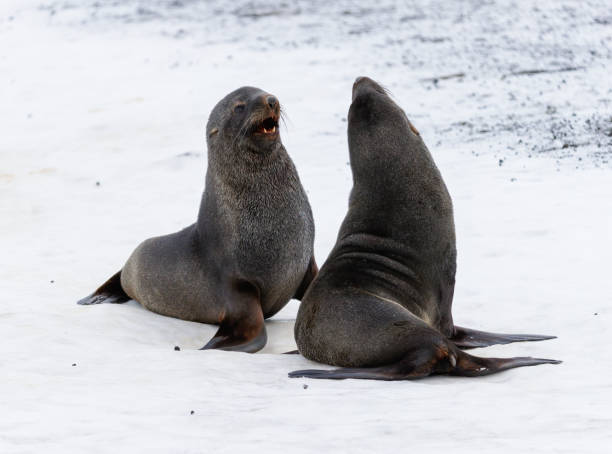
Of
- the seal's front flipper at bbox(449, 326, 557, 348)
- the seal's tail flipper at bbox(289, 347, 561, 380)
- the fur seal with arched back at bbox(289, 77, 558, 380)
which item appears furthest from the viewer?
the seal's front flipper at bbox(449, 326, 557, 348)

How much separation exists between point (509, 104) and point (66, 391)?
9.69 meters

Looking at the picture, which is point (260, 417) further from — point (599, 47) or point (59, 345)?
point (599, 47)

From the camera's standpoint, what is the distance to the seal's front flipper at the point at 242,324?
6090mm

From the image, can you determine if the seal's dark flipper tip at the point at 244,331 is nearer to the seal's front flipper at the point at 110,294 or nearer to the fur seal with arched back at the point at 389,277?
the fur seal with arched back at the point at 389,277

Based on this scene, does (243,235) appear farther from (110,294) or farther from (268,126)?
(110,294)

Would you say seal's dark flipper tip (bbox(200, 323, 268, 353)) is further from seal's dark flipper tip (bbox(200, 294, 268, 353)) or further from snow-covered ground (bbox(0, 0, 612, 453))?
snow-covered ground (bbox(0, 0, 612, 453))

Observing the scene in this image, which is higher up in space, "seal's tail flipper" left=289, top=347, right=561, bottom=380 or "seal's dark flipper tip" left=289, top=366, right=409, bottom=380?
"seal's tail flipper" left=289, top=347, right=561, bottom=380

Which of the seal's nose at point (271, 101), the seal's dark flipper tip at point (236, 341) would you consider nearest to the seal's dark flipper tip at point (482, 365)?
the seal's dark flipper tip at point (236, 341)

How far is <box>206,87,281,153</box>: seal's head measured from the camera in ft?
21.6

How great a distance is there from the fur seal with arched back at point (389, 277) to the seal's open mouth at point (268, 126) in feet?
2.70

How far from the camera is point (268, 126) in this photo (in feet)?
22.1

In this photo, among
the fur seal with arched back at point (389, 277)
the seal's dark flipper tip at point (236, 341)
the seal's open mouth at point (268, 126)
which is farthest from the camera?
the seal's open mouth at point (268, 126)

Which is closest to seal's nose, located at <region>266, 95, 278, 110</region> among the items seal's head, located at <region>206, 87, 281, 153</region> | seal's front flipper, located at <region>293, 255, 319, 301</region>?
seal's head, located at <region>206, 87, 281, 153</region>

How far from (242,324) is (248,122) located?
4.45ft
